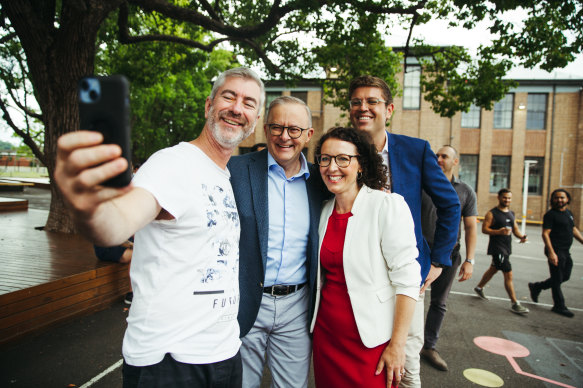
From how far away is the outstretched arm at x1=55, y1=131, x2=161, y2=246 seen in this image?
65 centimetres

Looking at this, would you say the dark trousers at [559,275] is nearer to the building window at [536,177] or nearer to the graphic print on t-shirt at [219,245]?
the graphic print on t-shirt at [219,245]

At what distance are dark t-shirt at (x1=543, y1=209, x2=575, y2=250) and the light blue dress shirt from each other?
19.9 ft

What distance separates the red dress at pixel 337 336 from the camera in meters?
1.90

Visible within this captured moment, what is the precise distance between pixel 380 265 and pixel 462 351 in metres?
3.19

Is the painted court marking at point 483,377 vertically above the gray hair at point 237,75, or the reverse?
the gray hair at point 237,75

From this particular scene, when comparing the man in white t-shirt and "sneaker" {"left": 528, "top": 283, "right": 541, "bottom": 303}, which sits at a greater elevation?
the man in white t-shirt

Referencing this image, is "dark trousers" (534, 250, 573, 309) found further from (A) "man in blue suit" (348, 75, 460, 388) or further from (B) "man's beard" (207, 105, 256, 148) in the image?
(B) "man's beard" (207, 105, 256, 148)

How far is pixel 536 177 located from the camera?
2255 cm

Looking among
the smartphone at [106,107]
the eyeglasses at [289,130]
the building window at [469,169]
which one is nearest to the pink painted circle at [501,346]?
the eyeglasses at [289,130]

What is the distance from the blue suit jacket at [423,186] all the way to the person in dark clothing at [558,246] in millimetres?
4951

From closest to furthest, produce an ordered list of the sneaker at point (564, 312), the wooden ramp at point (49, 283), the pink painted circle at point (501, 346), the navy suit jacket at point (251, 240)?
the navy suit jacket at point (251, 240), the wooden ramp at point (49, 283), the pink painted circle at point (501, 346), the sneaker at point (564, 312)

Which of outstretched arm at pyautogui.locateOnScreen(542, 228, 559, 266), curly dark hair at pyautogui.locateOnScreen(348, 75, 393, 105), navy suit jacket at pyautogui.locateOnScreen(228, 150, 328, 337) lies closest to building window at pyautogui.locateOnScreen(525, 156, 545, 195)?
outstretched arm at pyautogui.locateOnScreen(542, 228, 559, 266)

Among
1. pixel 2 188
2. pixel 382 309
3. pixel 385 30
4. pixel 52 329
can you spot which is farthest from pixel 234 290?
pixel 2 188

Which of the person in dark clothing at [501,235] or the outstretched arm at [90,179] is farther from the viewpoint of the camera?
the person in dark clothing at [501,235]
